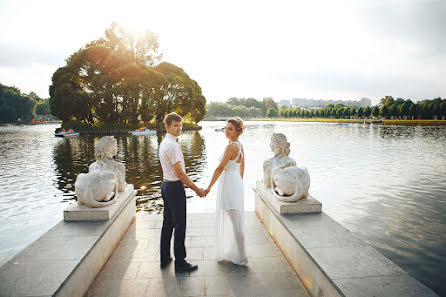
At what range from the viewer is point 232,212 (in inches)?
147

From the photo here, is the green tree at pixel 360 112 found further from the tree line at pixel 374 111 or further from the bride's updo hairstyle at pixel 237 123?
the bride's updo hairstyle at pixel 237 123

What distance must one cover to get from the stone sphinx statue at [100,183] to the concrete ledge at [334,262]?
108 inches

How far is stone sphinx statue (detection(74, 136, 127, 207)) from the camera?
4.21m

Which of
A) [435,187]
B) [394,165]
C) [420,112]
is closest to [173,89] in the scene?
[394,165]

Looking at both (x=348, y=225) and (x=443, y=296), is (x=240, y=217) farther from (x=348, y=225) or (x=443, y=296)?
(x=348, y=225)

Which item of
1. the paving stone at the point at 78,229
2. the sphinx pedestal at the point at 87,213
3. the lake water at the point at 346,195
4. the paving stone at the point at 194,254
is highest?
the sphinx pedestal at the point at 87,213

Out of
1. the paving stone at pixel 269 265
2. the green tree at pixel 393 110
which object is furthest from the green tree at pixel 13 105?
the green tree at pixel 393 110

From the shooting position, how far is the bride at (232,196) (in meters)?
3.70

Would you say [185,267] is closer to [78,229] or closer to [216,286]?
[216,286]

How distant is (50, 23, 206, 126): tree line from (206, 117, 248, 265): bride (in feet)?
135

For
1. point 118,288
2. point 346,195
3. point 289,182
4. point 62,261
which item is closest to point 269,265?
point 289,182

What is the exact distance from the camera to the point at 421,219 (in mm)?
7430

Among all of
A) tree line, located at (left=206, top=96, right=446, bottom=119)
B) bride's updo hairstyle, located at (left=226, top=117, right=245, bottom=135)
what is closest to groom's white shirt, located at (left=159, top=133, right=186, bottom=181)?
bride's updo hairstyle, located at (left=226, top=117, right=245, bottom=135)

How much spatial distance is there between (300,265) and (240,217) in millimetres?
969
